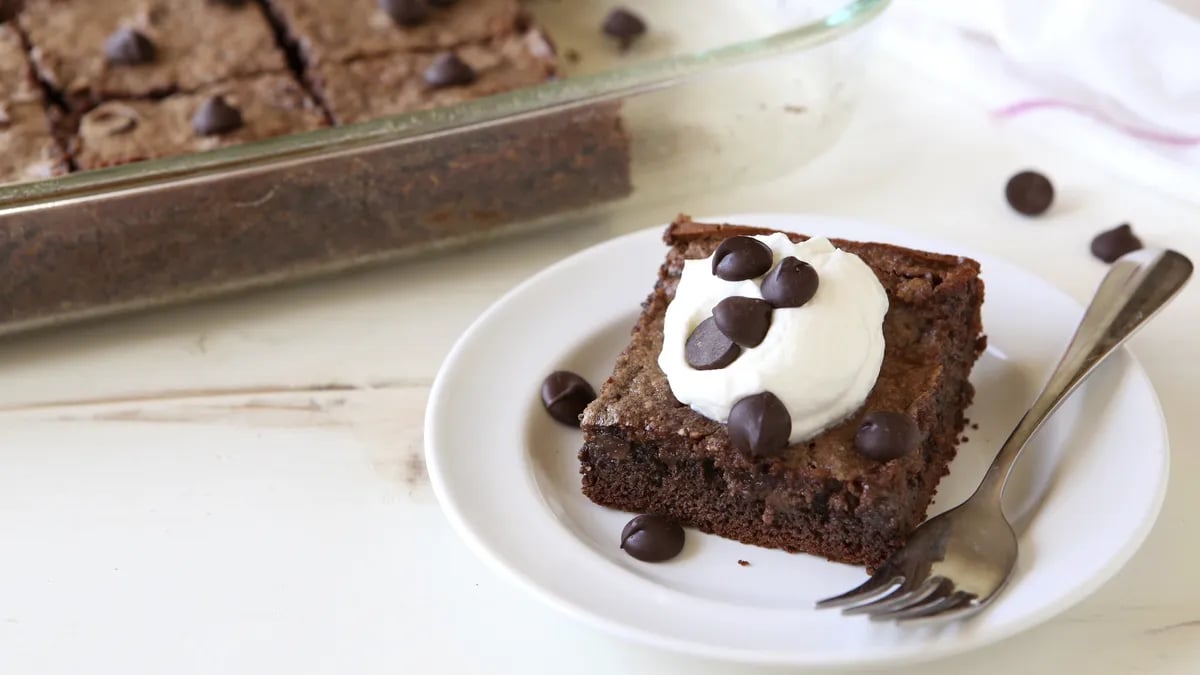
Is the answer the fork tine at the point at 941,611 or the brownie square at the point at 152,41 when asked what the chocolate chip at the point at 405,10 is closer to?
the brownie square at the point at 152,41

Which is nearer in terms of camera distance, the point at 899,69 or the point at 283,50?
the point at 283,50

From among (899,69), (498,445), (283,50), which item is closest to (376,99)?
(283,50)

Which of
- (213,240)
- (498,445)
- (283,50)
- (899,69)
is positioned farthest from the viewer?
(899,69)

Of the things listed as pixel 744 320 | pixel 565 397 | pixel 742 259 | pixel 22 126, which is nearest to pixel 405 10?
pixel 22 126

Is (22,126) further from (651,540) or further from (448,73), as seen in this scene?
(651,540)

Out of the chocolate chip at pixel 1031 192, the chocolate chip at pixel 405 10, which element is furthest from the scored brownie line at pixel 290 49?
the chocolate chip at pixel 1031 192

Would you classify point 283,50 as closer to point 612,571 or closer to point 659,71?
point 659,71
